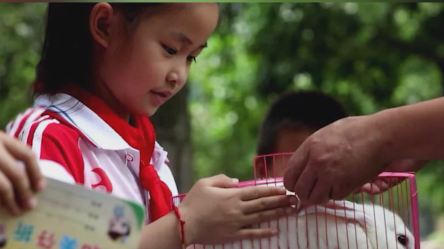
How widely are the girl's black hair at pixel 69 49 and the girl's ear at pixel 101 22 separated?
0.5 inches

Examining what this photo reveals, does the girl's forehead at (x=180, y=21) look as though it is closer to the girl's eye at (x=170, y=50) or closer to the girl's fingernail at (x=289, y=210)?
the girl's eye at (x=170, y=50)

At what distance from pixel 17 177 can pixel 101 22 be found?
51 centimetres

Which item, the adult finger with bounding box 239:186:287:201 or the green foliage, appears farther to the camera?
the green foliage

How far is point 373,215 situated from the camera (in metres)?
1.03

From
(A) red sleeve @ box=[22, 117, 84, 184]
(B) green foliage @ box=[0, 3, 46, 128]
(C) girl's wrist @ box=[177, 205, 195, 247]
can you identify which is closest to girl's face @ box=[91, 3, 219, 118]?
(A) red sleeve @ box=[22, 117, 84, 184]

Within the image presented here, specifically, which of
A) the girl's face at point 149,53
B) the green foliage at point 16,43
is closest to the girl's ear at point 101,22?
the girl's face at point 149,53

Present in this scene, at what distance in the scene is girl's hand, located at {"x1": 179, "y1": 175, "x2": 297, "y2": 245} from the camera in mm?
985

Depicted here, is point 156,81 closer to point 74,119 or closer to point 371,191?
point 74,119

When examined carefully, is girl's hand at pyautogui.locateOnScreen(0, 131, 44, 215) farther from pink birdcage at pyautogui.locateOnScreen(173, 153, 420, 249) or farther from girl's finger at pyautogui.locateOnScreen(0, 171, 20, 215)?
pink birdcage at pyautogui.locateOnScreen(173, 153, 420, 249)

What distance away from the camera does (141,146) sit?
46.1 inches

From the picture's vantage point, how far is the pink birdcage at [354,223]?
995mm

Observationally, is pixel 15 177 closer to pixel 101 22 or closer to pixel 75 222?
pixel 75 222

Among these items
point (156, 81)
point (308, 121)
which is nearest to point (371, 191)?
point (156, 81)

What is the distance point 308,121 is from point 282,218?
28.0 inches
